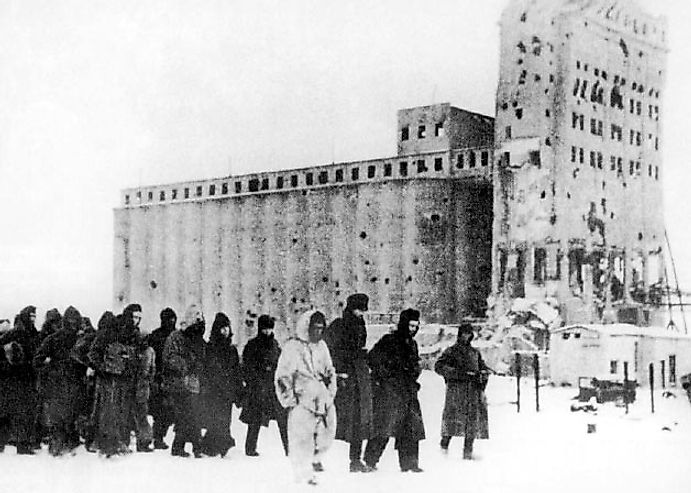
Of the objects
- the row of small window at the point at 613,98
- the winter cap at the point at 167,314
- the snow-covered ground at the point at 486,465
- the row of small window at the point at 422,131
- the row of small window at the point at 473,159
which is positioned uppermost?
the row of small window at the point at 613,98

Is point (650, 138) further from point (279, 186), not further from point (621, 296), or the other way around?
point (279, 186)

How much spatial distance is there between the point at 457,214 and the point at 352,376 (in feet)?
13.4

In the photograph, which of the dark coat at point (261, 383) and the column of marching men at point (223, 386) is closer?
the column of marching men at point (223, 386)

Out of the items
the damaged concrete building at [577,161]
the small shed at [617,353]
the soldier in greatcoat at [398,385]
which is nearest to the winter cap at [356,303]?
the soldier in greatcoat at [398,385]

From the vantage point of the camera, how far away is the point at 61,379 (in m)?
6.46

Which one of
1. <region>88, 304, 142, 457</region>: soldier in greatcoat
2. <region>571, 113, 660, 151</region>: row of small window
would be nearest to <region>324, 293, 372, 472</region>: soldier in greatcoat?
<region>88, 304, 142, 457</region>: soldier in greatcoat

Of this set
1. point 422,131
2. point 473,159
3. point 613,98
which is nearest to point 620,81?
point 613,98

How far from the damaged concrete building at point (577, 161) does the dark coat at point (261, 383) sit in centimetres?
292

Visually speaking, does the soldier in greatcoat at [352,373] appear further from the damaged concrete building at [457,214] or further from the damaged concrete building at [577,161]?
the damaged concrete building at [577,161]

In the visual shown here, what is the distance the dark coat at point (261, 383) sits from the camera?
20.3 feet

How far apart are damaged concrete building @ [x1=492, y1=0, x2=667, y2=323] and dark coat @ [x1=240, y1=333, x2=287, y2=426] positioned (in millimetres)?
2923

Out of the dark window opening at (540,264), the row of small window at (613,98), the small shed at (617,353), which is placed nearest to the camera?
the small shed at (617,353)

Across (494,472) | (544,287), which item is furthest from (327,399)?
(544,287)

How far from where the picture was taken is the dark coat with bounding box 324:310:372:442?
5.81 meters
